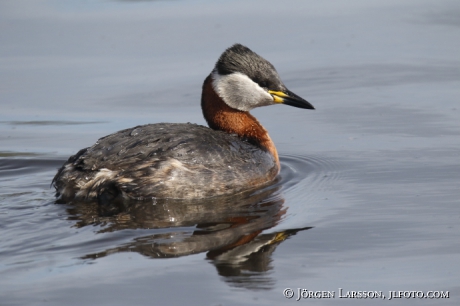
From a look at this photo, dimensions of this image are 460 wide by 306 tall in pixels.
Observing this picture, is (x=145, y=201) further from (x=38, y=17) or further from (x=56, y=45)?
(x=38, y=17)

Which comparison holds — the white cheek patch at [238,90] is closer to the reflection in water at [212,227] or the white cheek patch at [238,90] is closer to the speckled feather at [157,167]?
the speckled feather at [157,167]

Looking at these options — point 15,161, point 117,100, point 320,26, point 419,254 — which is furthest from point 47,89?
point 419,254

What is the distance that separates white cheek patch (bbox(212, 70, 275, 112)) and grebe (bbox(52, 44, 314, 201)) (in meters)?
0.01

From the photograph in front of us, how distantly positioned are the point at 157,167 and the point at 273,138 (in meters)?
2.83

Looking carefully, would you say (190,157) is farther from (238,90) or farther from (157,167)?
(238,90)

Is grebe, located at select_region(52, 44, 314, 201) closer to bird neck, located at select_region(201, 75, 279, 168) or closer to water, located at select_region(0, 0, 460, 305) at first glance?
bird neck, located at select_region(201, 75, 279, 168)

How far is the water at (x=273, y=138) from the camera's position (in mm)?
6070

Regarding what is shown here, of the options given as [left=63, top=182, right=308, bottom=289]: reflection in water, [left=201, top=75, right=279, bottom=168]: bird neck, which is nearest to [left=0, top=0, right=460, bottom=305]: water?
[left=63, top=182, right=308, bottom=289]: reflection in water

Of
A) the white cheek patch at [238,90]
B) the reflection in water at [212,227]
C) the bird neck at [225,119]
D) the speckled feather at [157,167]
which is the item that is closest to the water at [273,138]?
the reflection in water at [212,227]

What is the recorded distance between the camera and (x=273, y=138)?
10586 mm

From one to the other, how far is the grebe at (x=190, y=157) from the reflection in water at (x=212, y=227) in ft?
0.50

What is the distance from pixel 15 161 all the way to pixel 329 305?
17.5ft

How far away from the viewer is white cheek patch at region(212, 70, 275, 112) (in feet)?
30.6

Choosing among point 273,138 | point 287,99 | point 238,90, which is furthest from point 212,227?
point 273,138
